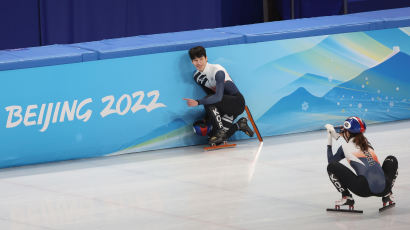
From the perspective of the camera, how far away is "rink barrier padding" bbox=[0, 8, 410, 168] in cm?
884

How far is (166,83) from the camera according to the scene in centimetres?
932

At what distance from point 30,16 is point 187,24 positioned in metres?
2.86

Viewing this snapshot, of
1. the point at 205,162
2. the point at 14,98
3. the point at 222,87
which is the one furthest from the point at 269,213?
the point at 14,98

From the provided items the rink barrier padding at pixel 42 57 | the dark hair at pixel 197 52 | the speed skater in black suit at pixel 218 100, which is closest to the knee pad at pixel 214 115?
the speed skater in black suit at pixel 218 100

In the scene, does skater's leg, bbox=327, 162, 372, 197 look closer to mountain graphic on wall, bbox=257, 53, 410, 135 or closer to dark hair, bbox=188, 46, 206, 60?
dark hair, bbox=188, 46, 206, 60

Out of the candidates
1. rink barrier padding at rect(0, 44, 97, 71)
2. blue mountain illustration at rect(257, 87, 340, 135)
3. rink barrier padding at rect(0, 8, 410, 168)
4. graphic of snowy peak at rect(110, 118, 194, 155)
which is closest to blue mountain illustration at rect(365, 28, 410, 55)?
rink barrier padding at rect(0, 8, 410, 168)

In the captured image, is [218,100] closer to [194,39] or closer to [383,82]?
[194,39]

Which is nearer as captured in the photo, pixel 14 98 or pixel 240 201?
pixel 240 201

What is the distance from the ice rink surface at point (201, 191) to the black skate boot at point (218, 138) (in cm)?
19

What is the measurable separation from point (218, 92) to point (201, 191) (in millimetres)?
1866

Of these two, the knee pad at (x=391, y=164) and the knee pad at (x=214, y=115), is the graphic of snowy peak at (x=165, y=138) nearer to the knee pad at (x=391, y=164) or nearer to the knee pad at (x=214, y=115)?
the knee pad at (x=214, y=115)

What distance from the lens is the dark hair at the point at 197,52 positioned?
909cm

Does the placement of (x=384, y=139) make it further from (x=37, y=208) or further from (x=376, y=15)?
(x=37, y=208)

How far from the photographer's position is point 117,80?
29.9 feet
